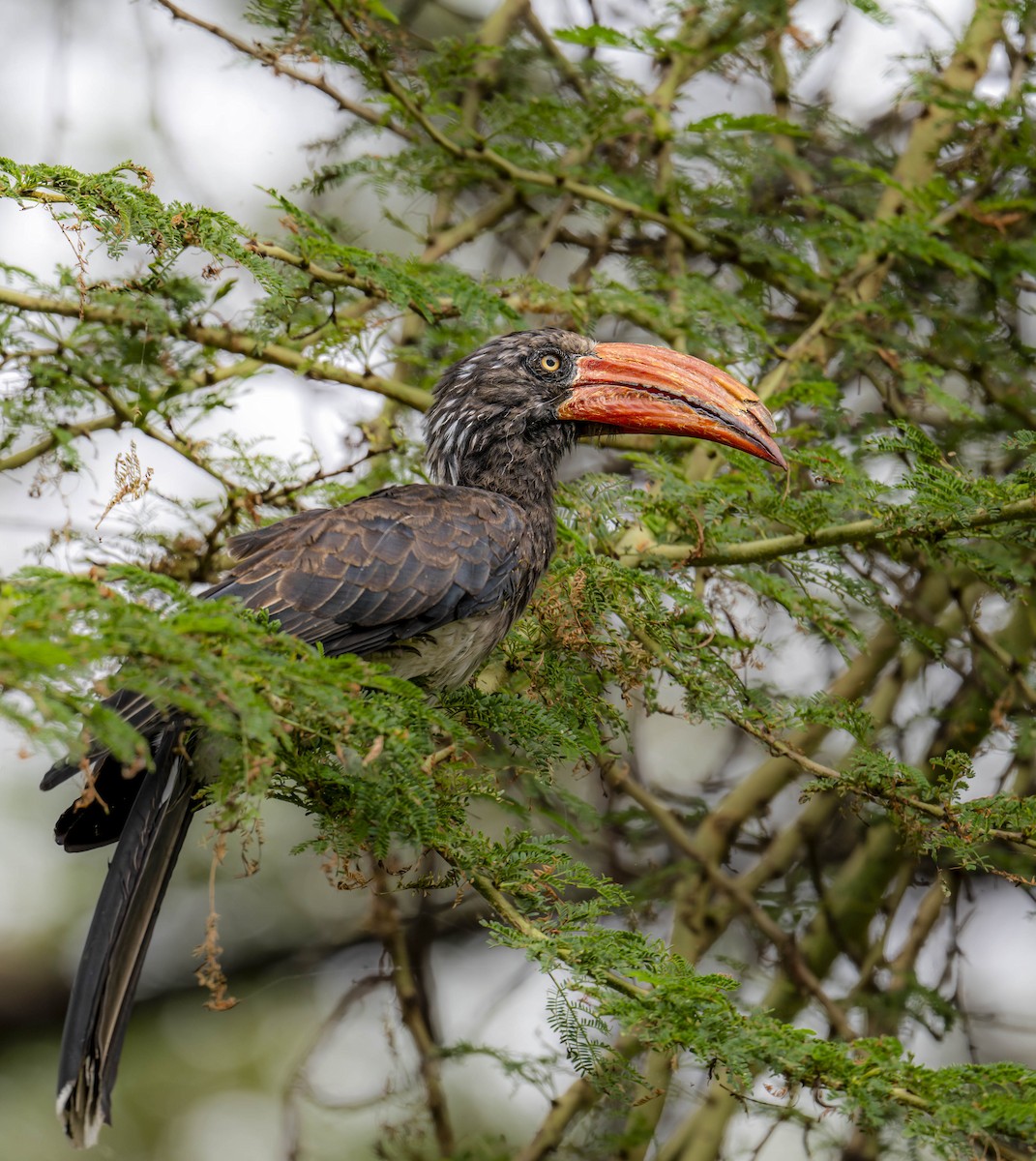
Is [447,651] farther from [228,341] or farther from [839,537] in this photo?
[228,341]

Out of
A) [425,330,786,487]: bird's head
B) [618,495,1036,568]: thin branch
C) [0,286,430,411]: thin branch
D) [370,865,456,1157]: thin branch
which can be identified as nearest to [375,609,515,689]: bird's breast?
[618,495,1036,568]: thin branch

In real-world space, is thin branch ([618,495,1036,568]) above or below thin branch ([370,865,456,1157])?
above

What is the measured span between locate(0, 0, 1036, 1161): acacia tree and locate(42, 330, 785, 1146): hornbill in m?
0.16

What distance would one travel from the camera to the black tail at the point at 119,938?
104 inches

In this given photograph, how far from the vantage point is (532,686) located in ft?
10.8

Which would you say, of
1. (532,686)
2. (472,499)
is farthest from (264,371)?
(532,686)

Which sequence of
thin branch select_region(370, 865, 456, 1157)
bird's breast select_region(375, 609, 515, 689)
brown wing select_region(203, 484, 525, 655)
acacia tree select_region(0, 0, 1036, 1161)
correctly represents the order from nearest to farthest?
acacia tree select_region(0, 0, 1036, 1161) < brown wing select_region(203, 484, 525, 655) < bird's breast select_region(375, 609, 515, 689) < thin branch select_region(370, 865, 456, 1157)

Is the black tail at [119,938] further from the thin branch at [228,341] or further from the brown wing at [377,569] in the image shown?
the thin branch at [228,341]

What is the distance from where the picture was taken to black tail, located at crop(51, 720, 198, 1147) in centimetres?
264

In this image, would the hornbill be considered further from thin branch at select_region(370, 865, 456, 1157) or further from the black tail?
thin branch at select_region(370, 865, 456, 1157)

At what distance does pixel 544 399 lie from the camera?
159 inches

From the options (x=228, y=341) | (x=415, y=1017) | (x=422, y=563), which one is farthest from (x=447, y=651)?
(x=415, y=1017)

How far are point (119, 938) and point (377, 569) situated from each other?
1070mm

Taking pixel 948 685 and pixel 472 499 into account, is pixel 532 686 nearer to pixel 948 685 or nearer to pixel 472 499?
pixel 472 499
